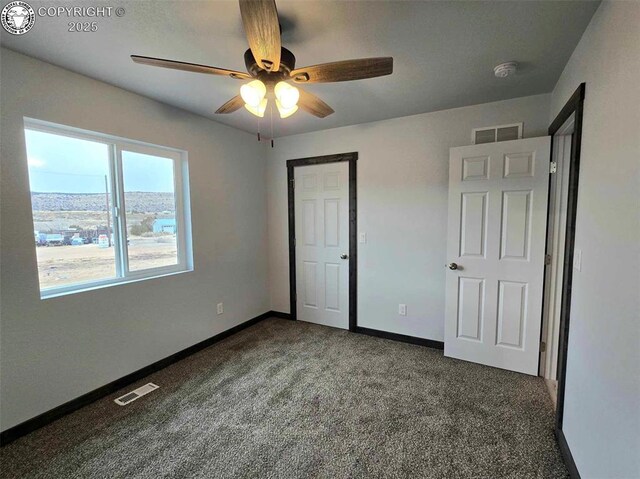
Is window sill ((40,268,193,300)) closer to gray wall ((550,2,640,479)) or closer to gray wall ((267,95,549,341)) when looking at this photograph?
gray wall ((267,95,549,341))

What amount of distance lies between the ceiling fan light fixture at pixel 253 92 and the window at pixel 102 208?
4.89 feet

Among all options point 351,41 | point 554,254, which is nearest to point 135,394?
point 351,41

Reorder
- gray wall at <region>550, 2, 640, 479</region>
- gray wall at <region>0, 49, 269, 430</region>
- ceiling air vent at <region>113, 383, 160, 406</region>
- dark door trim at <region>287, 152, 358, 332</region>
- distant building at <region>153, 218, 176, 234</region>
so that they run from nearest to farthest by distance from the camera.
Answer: gray wall at <region>550, 2, 640, 479</region>
gray wall at <region>0, 49, 269, 430</region>
ceiling air vent at <region>113, 383, 160, 406</region>
distant building at <region>153, 218, 176, 234</region>
dark door trim at <region>287, 152, 358, 332</region>

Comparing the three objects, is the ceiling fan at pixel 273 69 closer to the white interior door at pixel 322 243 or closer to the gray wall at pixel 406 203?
the gray wall at pixel 406 203

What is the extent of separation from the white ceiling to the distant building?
1.09 metres

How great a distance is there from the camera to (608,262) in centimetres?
124

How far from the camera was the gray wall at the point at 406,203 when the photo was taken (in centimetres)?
283

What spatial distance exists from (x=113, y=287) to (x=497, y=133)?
3.54 m

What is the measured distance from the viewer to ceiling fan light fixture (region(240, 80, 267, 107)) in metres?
1.52

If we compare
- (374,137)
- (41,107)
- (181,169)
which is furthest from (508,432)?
(41,107)

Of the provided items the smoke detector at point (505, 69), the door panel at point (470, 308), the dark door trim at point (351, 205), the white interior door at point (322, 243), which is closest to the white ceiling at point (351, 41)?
the smoke detector at point (505, 69)

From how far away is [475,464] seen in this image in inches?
62.7

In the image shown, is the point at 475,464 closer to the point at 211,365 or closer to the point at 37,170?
the point at 211,365

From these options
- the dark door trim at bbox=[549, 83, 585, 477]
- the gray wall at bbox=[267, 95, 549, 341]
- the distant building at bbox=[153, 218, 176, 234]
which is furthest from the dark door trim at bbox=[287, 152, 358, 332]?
the dark door trim at bbox=[549, 83, 585, 477]
